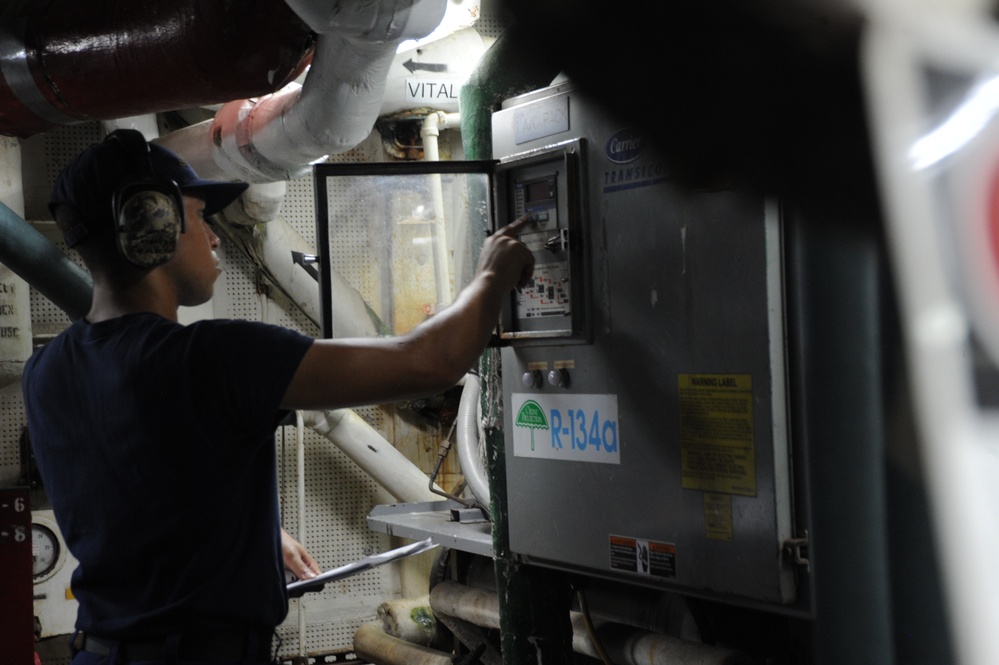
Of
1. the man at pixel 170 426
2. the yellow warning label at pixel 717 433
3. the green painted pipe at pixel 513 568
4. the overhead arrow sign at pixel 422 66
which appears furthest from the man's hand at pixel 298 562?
the overhead arrow sign at pixel 422 66

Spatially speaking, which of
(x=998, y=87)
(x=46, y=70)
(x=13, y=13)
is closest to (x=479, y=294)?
(x=998, y=87)

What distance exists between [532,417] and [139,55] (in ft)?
3.96

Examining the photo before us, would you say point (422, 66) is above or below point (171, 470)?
above

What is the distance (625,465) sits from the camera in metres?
1.98

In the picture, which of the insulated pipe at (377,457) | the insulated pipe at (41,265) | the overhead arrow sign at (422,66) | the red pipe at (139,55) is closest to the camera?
the red pipe at (139,55)

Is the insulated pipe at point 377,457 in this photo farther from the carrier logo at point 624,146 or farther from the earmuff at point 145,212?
the earmuff at point 145,212

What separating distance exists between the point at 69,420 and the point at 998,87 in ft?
4.62

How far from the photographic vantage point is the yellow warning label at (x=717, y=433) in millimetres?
1729

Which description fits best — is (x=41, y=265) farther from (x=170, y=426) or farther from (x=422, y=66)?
(x=170, y=426)

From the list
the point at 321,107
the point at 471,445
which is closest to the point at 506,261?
the point at 321,107

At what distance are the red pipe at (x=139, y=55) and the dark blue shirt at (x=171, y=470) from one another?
88 centimetres

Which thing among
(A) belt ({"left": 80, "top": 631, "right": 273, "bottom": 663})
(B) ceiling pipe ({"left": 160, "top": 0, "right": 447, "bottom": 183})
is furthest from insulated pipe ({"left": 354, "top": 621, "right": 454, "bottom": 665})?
(A) belt ({"left": 80, "top": 631, "right": 273, "bottom": 663})

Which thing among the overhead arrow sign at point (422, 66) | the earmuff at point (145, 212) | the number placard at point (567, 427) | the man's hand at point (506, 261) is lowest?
the number placard at point (567, 427)

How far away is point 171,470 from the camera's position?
4.96ft
